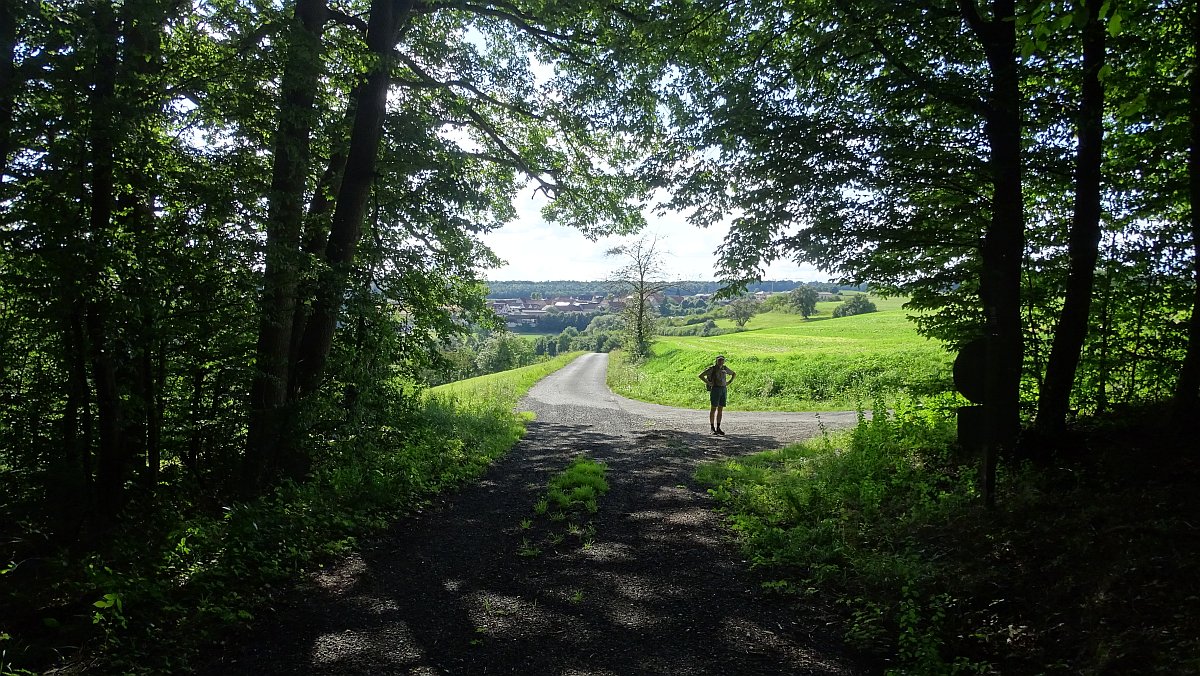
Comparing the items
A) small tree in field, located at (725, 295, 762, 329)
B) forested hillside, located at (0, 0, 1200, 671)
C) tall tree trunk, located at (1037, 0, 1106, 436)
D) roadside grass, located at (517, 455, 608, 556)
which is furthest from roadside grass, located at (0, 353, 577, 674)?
small tree in field, located at (725, 295, 762, 329)

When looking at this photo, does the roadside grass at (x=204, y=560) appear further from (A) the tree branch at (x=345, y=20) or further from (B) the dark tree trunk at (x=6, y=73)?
(A) the tree branch at (x=345, y=20)

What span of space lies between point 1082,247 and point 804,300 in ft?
226

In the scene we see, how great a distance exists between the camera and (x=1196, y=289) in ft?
17.1

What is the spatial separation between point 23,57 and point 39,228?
1800 millimetres

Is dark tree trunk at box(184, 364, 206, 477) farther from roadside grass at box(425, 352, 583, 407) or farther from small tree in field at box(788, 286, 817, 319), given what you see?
small tree in field at box(788, 286, 817, 319)

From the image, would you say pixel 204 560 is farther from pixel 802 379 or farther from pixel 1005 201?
pixel 802 379

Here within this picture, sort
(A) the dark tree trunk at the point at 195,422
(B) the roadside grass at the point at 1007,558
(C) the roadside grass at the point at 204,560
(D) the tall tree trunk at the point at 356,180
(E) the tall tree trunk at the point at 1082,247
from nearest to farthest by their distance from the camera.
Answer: (B) the roadside grass at the point at 1007,558, (C) the roadside grass at the point at 204,560, (E) the tall tree trunk at the point at 1082,247, (D) the tall tree trunk at the point at 356,180, (A) the dark tree trunk at the point at 195,422

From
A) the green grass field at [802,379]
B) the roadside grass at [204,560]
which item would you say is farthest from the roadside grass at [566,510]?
the green grass field at [802,379]

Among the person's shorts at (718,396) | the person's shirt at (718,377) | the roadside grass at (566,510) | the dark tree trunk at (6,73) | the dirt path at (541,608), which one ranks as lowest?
the roadside grass at (566,510)

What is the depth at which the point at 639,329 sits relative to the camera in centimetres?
4431

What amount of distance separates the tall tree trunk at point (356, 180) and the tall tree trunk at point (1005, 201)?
290 inches

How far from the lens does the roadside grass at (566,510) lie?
6.48m

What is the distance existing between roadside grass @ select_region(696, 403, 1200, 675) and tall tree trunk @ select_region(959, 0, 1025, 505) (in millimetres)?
894

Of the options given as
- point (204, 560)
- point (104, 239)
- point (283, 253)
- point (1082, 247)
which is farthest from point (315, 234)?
point (1082, 247)
